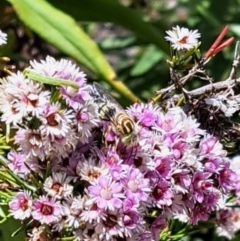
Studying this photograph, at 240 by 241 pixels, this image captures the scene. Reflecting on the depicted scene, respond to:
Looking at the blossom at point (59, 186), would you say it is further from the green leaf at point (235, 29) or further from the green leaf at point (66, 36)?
the green leaf at point (235, 29)

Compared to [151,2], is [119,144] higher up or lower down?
higher up

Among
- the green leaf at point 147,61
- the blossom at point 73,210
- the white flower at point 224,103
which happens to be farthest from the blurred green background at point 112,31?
the white flower at point 224,103

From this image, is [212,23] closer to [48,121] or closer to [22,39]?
[22,39]

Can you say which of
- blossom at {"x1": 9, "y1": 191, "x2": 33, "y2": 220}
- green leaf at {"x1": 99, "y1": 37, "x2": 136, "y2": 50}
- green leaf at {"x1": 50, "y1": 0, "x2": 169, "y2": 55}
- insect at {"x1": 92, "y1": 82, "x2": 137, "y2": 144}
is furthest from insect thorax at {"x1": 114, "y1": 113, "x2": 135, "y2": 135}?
green leaf at {"x1": 99, "y1": 37, "x2": 136, "y2": 50}

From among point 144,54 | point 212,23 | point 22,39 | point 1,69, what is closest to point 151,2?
point 144,54

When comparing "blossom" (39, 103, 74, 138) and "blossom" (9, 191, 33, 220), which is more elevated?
"blossom" (39, 103, 74, 138)

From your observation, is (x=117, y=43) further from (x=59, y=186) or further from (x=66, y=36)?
(x=59, y=186)

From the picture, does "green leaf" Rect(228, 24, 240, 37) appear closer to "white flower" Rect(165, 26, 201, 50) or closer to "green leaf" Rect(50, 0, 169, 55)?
"green leaf" Rect(50, 0, 169, 55)
